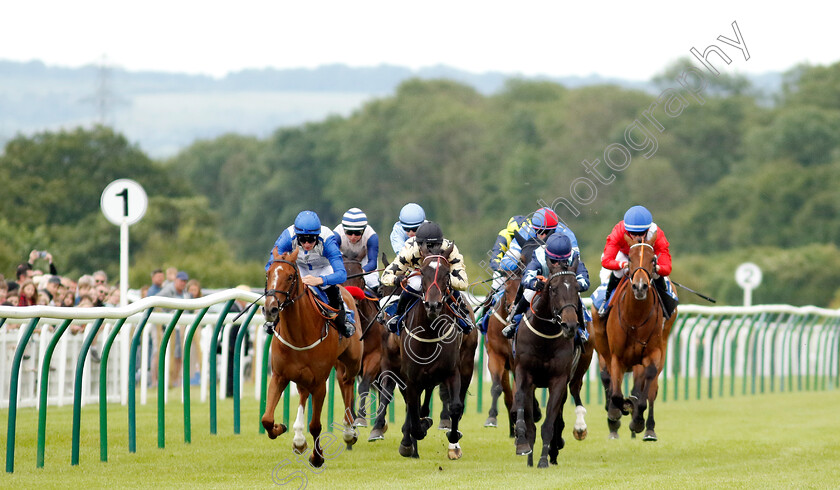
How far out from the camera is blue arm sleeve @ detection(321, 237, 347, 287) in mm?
8836

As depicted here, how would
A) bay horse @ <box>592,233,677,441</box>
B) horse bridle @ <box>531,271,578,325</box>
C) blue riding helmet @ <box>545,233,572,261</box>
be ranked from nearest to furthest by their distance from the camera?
horse bridle @ <box>531,271,578,325</box> < blue riding helmet @ <box>545,233,572,261</box> < bay horse @ <box>592,233,677,441</box>

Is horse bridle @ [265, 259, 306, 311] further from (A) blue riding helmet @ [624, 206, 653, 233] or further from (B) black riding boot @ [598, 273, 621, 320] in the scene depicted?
(B) black riding boot @ [598, 273, 621, 320]

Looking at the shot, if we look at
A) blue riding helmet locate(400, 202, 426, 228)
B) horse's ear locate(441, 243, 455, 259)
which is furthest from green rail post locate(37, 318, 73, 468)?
blue riding helmet locate(400, 202, 426, 228)

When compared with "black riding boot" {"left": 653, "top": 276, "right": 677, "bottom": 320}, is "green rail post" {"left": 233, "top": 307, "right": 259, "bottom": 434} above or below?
below

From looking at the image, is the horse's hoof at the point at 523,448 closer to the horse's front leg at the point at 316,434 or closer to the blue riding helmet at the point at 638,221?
the horse's front leg at the point at 316,434

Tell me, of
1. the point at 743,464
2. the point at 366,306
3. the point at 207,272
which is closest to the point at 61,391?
the point at 366,306

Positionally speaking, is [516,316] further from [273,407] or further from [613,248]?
[273,407]

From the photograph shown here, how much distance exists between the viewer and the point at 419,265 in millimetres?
9266

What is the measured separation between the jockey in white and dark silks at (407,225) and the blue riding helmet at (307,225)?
1643mm

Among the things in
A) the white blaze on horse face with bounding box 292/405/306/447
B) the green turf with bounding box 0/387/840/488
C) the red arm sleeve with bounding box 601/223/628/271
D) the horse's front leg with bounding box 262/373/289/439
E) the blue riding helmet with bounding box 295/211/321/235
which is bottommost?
the green turf with bounding box 0/387/840/488

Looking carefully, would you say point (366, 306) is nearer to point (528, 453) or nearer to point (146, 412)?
point (528, 453)

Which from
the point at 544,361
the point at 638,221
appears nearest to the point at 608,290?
the point at 638,221

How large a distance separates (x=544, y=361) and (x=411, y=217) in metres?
2.08

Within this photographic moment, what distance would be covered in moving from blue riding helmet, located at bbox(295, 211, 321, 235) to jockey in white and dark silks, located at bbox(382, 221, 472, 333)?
29.2 inches
